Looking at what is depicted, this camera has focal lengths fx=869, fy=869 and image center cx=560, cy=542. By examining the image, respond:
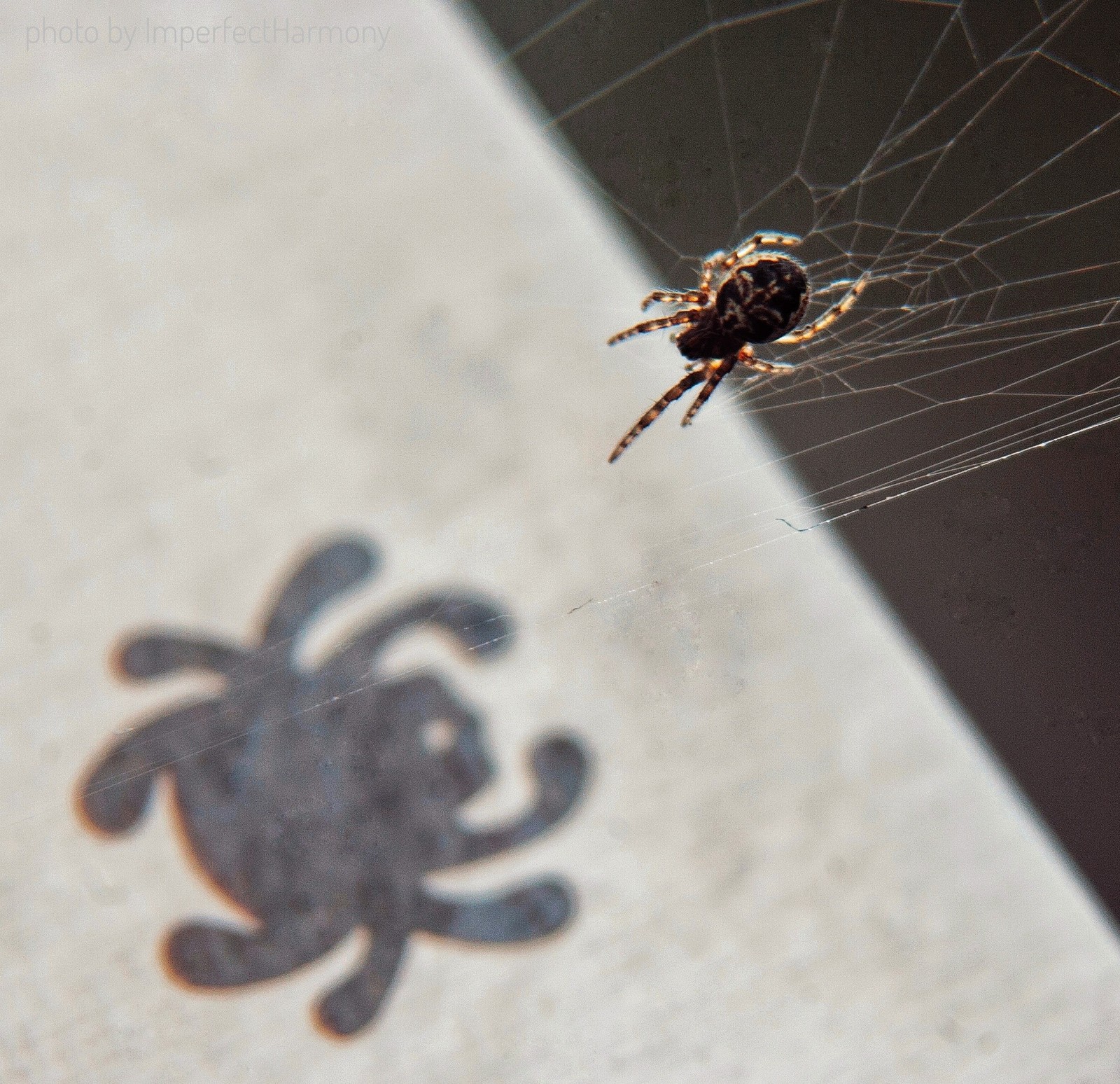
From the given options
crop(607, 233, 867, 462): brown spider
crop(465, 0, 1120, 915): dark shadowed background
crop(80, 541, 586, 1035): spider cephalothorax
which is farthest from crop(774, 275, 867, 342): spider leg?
crop(80, 541, 586, 1035): spider cephalothorax

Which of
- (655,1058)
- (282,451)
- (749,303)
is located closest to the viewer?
(749,303)

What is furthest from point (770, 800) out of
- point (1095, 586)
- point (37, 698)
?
point (37, 698)

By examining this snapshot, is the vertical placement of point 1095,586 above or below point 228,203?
below

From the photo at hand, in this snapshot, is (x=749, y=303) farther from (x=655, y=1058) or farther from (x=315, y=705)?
(x=655, y=1058)

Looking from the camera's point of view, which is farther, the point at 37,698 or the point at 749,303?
the point at 37,698

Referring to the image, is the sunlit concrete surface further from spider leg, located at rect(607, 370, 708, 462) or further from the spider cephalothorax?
spider leg, located at rect(607, 370, 708, 462)

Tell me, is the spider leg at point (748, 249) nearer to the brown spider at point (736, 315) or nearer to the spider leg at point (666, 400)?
the brown spider at point (736, 315)

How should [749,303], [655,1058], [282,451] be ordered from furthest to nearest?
[282,451]
[655,1058]
[749,303]

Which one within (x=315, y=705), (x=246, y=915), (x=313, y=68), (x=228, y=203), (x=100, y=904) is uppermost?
(x=313, y=68)
